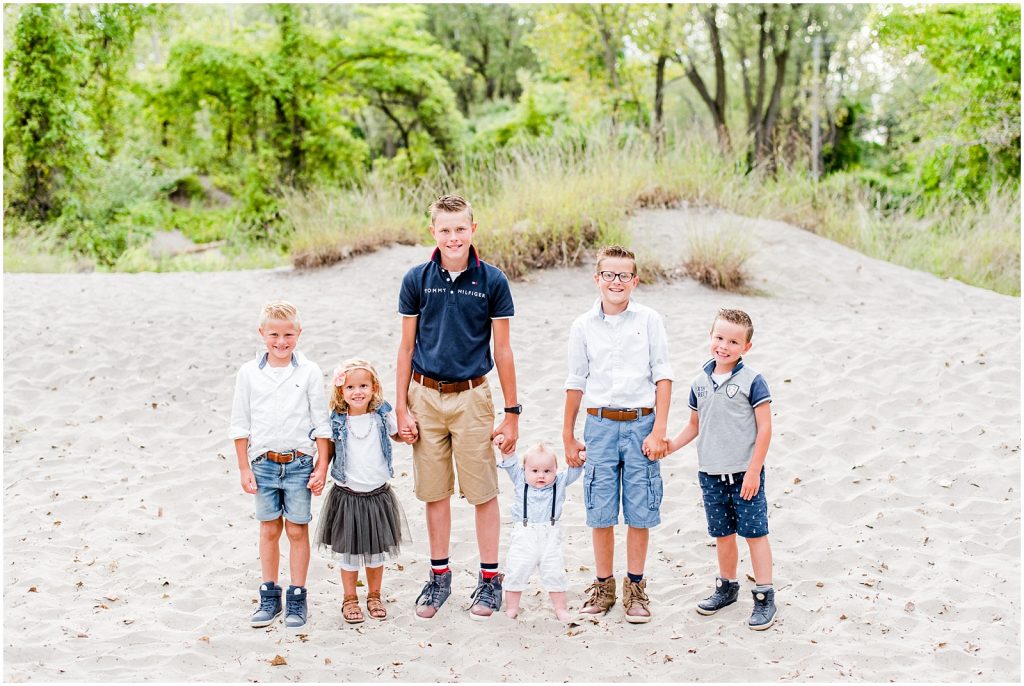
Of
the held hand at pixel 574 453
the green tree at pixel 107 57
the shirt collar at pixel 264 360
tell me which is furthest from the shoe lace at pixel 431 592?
the green tree at pixel 107 57

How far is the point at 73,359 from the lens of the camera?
8094 millimetres

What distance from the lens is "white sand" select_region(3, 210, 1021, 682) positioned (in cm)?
379

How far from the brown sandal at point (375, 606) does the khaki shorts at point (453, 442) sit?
519 mm

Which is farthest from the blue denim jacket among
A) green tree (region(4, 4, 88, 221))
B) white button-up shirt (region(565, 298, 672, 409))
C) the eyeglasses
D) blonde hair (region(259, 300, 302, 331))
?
green tree (region(4, 4, 88, 221))

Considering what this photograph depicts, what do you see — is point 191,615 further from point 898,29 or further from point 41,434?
point 898,29

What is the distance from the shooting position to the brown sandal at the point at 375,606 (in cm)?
415

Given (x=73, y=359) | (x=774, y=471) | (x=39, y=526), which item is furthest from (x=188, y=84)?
(x=774, y=471)

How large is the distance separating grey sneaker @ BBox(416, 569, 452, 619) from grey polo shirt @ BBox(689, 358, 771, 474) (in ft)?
4.41

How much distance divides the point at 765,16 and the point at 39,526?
57.7 feet

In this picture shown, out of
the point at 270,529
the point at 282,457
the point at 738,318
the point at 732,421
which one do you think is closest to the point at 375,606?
the point at 270,529

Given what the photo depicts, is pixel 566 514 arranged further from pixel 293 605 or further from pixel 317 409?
pixel 317 409

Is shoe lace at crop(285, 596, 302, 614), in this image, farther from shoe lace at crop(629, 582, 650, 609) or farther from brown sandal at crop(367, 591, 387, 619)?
shoe lace at crop(629, 582, 650, 609)

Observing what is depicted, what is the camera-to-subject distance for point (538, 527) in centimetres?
411

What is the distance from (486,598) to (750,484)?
1.31m
